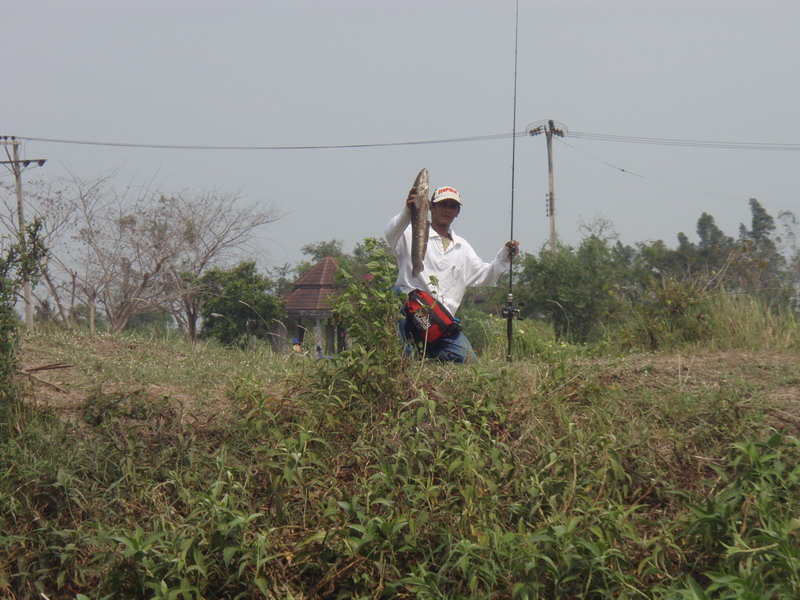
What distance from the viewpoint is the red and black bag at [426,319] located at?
18.4 ft

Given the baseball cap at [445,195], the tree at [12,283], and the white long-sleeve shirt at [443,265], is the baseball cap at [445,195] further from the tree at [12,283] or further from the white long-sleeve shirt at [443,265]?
the tree at [12,283]

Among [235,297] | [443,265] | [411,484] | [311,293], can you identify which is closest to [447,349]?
[443,265]

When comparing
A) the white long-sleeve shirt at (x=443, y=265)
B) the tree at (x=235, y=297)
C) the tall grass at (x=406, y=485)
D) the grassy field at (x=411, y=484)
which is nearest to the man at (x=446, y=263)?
the white long-sleeve shirt at (x=443, y=265)

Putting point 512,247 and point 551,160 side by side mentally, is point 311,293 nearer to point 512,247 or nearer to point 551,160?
point 551,160

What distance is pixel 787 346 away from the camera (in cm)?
629

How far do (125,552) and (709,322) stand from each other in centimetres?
507

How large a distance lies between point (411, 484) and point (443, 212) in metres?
2.56

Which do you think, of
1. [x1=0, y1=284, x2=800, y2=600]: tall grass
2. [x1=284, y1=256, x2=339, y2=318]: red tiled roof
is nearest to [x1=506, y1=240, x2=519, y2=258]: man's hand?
[x1=0, y1=284, x2=800, y2=600]: tall grass

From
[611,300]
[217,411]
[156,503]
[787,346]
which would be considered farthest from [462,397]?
[611,300]

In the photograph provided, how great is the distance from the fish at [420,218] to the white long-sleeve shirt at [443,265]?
95 millimetres

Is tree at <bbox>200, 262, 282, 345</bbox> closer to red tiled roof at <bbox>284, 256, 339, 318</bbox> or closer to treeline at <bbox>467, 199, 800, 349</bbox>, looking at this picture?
red tiled roof at <bbox>284, 256, 339, 318</bbox>

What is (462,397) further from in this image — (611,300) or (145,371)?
(611,300)

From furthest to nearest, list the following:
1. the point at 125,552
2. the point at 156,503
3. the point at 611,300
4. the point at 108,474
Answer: the point at 611,300 < the point at 108,474 < the point at 156,503 < the point at 125,552

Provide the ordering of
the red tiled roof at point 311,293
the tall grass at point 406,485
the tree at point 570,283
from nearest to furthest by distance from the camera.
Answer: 1. the tall grass at point 406,485
2. the tree at point 570,283
3. the red tiled roof at point 311,293
